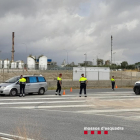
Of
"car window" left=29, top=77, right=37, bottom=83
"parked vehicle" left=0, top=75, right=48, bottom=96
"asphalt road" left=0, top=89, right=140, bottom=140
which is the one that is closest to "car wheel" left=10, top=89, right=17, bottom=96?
"parked vehicle" left=0, top=75, right=48, bottom=96

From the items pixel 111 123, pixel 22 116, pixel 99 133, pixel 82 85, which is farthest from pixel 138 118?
pixel 82 85

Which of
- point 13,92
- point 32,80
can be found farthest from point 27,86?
point 13,92

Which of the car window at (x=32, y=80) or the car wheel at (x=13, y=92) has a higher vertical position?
the car window at (x=32, y=80)

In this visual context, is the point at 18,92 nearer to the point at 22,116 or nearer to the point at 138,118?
the point at 22,116

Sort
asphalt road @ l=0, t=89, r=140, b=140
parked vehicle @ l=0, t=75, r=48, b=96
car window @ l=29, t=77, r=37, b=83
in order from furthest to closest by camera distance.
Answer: car window @ l=29, t=77, r=37, b=83 < parked vehicle @ l=0, t=75, r=48, b=96 < asphalt road @ l=0, t=89, r=140, b=140

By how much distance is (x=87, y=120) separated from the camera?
31.2 ft

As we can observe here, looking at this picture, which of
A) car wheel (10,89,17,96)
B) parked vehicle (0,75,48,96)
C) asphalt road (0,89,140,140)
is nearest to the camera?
asphalt road (0,89,140,140)

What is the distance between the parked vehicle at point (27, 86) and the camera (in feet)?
61.0

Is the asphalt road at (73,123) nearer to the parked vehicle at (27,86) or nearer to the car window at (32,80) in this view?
the parked vehicle at (27,86)

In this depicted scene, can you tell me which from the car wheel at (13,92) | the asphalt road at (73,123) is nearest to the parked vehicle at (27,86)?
the car wheel at (13,92)

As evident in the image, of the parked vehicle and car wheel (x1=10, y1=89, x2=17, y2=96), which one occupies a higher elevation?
the parked vehicle

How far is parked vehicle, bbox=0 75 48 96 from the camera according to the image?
18.6 metres

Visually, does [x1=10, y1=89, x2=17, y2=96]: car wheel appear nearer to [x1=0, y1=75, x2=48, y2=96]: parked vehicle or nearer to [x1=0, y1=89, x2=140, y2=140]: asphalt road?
[x1=0, y1=75, x2=48, y2=96]: parked vehicle

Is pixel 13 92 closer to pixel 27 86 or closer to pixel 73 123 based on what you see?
pixel 27 86
